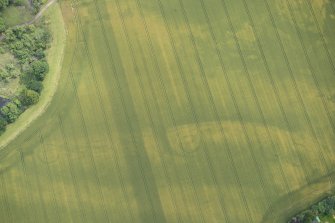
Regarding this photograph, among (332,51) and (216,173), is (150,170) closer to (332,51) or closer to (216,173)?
(216,173)

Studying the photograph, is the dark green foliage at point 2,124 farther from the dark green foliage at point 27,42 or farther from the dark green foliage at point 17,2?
the dark green foliage at point 17,2

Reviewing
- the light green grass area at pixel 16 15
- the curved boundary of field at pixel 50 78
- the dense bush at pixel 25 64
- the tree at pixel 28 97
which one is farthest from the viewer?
the light green grass area at pixel 16 15

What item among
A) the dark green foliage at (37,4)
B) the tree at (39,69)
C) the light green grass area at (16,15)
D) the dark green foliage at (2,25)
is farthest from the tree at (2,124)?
the dark green foliage at (37,4)

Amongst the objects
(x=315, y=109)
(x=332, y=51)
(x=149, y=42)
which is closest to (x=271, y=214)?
(x=315, y=109)

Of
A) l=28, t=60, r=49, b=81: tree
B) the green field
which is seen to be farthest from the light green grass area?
l=28, t=60, r=49, b=81: tree

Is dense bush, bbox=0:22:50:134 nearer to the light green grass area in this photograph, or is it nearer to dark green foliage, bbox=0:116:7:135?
dark green foliage, bbox=0:116:7:135

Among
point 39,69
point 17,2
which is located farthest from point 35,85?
point 17,2

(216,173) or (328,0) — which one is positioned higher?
(328,0)
